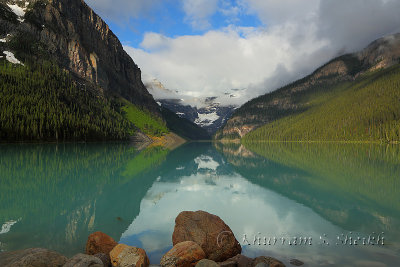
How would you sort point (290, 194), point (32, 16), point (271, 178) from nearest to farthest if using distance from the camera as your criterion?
point (290, 194)
point (271, 178)
point (32, 16)

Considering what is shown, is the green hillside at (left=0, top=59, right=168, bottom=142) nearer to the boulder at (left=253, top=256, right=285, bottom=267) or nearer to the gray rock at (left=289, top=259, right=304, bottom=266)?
the boulder at (left=253, top=256, right=285, bottom=267)

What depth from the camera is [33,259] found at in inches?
295

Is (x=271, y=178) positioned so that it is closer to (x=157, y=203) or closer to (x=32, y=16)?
(x=157, y=203)

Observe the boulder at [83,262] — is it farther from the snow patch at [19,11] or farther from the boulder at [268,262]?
the snow patch at [19,11]

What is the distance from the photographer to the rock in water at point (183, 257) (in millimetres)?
8859

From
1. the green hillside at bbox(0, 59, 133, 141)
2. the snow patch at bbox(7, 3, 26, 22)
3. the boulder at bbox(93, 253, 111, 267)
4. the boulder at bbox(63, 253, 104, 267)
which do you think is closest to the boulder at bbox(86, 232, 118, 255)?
the boulder at bbox(93, 253, 111, 267)

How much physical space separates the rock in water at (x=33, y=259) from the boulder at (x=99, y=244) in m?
2.30

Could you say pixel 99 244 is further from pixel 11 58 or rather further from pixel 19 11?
pixel 19 11

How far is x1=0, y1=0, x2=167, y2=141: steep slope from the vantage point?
9706 cm

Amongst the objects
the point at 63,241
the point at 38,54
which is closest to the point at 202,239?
the point at 63,241

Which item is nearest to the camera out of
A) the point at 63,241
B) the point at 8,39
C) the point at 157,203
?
the point at 63,241

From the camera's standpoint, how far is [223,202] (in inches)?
796

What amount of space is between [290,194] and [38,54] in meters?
188

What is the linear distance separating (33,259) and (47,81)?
149908 millimetres
